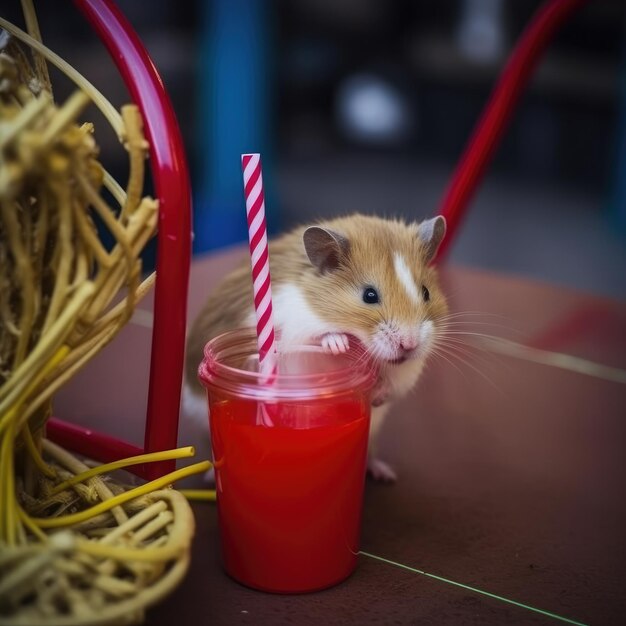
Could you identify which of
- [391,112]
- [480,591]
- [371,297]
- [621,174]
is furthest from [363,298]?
[391,112]

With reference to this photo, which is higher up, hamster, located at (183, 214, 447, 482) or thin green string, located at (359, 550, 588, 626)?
hamster, located at (183, 214, 447, 482)

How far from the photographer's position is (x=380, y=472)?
1.15 metres

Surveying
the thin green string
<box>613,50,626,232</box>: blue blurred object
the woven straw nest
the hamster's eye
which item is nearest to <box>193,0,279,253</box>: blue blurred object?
<box>613,50,626,232</box>: blue blurred object

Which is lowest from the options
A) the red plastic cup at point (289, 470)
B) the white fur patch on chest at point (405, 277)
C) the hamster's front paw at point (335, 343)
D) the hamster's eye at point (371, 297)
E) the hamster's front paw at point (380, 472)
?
the hamster's front paw at point (380, 472)

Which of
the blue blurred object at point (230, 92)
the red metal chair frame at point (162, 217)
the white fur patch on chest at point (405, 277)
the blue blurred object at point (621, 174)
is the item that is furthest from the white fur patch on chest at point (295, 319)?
the blue blurred object at point (621, 174)

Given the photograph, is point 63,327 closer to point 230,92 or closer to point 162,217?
point 162,217

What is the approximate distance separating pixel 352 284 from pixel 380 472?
27 cm

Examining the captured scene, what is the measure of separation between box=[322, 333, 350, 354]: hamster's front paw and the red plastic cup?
87 millimetres

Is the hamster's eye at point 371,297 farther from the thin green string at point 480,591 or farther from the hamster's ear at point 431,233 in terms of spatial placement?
the thin green string at point 480,591

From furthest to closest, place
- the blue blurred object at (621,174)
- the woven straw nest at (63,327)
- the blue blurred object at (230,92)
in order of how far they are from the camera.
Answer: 1. the blue blurred object at (621,174)
2. the blue blurred object at (230,92)
3. the woven straw nest at (63,327)

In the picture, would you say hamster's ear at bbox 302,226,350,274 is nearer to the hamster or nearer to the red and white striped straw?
the hamster

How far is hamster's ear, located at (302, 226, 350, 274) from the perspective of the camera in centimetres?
103

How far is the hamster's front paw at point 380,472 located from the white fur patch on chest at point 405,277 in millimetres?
240

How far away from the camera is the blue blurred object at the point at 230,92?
3.97 meters
